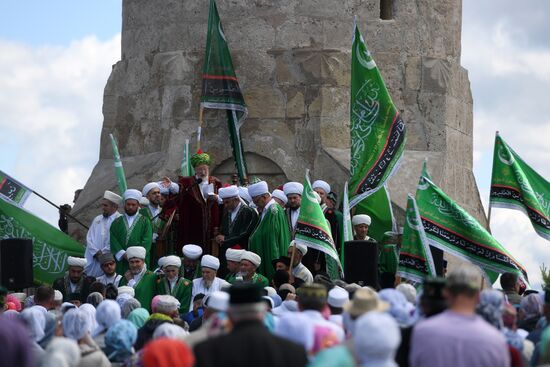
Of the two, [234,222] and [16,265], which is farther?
[234,222]

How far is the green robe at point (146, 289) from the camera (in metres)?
16.6

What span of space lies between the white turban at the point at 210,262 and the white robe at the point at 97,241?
1.81 m

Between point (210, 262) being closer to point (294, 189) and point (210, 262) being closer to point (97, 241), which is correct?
point (294, 189)

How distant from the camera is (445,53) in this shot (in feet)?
67.2

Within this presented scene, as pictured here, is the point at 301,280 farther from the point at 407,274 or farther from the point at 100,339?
the point at 100,339

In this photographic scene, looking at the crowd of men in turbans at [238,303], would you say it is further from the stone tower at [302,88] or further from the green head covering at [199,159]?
the stone tower at [302,88]

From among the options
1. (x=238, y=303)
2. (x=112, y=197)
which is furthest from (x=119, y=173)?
(x=238, y=303)

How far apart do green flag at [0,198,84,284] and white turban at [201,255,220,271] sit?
2.40 metres

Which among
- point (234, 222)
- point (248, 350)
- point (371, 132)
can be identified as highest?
point (371, 132)

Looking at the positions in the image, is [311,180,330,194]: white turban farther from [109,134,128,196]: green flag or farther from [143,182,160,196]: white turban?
[109,134,128,196]: green flag

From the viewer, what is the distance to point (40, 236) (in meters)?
18.5

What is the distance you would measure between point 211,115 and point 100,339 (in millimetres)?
8433

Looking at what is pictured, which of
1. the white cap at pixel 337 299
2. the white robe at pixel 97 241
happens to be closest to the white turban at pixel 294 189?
the white robe at pixel 97 241

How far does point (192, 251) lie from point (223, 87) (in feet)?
9.71
